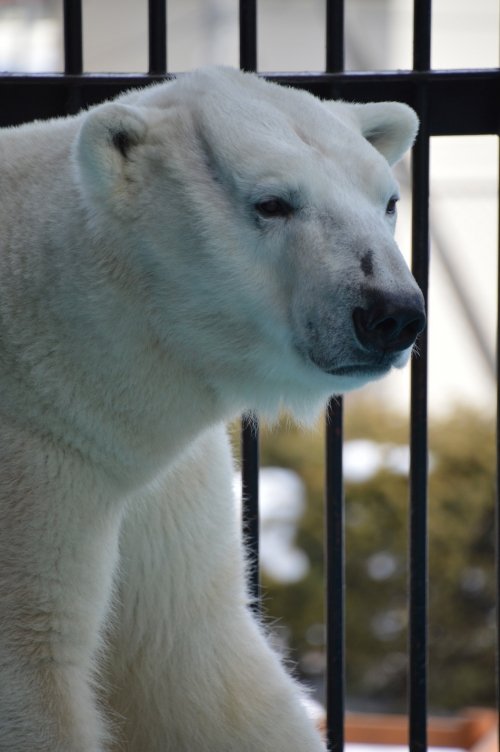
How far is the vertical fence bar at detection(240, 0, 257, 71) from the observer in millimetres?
2574

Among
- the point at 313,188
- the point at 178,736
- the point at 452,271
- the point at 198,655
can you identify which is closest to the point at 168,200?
the point at 313,188

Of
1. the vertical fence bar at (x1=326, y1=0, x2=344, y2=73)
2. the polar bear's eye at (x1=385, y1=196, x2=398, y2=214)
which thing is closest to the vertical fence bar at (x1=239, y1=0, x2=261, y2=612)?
the vertical fence bar at (x1=326, y1=0, x2=344, y2=73)

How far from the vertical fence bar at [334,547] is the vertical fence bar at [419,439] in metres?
0.15

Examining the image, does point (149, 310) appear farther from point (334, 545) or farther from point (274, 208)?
point (334, 545)

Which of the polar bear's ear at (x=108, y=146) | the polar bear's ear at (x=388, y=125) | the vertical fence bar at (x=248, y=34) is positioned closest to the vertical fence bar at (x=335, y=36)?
the vertical fence bar at (x=248, y=34)

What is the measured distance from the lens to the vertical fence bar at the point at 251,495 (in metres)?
2.73

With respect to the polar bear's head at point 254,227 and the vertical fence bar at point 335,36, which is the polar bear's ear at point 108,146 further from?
the vertical fence bar at point 335,36

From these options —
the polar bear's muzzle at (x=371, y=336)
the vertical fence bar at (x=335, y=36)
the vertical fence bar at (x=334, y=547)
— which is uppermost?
the vertical fence bar at (x=335, y=36)

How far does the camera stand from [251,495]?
2.80 m

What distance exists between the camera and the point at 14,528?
7.11ft

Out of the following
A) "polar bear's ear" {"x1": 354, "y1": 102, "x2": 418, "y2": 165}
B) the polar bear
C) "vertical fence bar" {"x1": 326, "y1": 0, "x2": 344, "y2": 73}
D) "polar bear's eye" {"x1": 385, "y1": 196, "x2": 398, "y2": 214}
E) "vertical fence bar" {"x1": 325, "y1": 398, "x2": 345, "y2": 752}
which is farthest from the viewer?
"vertical fence bar" {"x1": 325, "y1": 398, "x2": 345, "y2": 752}

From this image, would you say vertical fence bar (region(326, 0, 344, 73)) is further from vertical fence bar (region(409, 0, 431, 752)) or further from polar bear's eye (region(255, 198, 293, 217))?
polar bear's eye (region(255, 198, 293, 217))

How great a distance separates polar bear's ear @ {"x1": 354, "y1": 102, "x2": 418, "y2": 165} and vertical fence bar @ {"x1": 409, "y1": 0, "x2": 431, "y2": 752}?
270 millimetres

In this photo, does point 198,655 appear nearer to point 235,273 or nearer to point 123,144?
point 235,273
